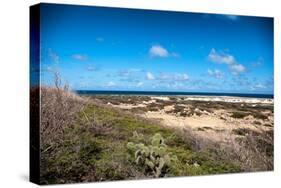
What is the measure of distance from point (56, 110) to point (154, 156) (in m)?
1.88

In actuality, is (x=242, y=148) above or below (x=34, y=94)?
below

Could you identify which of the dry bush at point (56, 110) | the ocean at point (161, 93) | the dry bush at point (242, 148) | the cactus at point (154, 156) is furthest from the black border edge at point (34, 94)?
the dry bush at point (242, 148)

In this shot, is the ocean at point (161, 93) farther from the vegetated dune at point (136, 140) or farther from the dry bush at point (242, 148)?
the dry bush at point (242, 148)

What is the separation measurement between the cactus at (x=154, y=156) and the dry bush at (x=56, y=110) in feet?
3.70

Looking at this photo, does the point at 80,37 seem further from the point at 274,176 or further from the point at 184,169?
the point at 274,176

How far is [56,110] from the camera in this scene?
10891 millimetres

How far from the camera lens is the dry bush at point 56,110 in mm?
10727

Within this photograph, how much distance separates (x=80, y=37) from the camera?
11.1 metres

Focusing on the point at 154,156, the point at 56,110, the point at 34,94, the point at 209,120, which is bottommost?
the point at 154,156

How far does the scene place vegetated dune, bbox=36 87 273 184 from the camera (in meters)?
10.8

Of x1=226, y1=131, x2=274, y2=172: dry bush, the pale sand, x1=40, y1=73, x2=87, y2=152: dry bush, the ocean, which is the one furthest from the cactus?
x1=226, y1=131, x2=274, y2=172: dry bush

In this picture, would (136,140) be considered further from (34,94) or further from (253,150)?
(253,150)

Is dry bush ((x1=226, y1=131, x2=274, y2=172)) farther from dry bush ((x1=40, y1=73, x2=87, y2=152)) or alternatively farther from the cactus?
dry bush ((x1=40, y1=73, x2=87, y2=152))

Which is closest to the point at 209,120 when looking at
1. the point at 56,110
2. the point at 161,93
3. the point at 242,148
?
the point at 242,148
